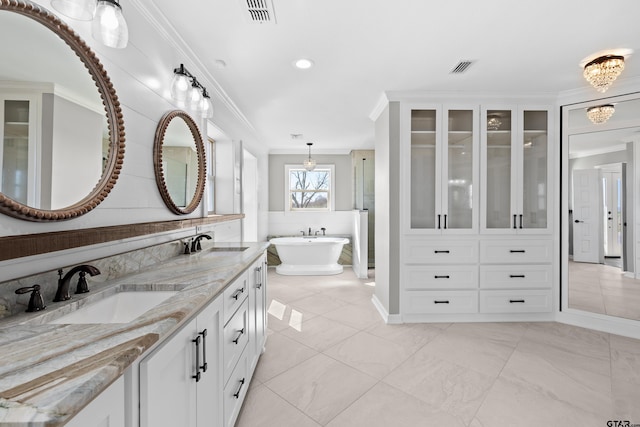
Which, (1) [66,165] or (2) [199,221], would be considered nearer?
(1) [66,165]

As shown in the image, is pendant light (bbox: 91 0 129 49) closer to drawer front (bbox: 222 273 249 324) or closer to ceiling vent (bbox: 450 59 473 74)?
drawer front (bbox: 222 273 249 324)

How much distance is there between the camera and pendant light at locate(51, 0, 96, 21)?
3.06 ft

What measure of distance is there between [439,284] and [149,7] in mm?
3380

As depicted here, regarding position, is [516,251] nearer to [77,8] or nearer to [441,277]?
[441,277]

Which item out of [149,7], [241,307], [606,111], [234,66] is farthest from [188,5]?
[606,111]

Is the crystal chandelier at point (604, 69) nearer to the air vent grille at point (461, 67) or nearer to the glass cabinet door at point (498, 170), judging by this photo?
the glass cabinet door at point (498, 170)

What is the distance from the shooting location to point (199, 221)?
2.32m

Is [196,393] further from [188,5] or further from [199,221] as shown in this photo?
[188,5]

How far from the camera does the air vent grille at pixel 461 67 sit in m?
2.44

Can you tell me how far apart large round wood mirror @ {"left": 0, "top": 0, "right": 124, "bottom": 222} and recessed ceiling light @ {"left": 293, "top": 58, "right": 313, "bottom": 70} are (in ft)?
4.79

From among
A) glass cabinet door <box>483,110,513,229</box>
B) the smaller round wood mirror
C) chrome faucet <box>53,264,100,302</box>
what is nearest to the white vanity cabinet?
chrome faucet <box>53,264,100,302</box>

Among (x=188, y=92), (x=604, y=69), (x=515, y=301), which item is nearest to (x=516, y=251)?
(x=515, y=301)

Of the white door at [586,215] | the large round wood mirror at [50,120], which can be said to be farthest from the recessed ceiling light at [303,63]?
the white door at [586,215]

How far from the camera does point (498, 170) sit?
10.3 ft
